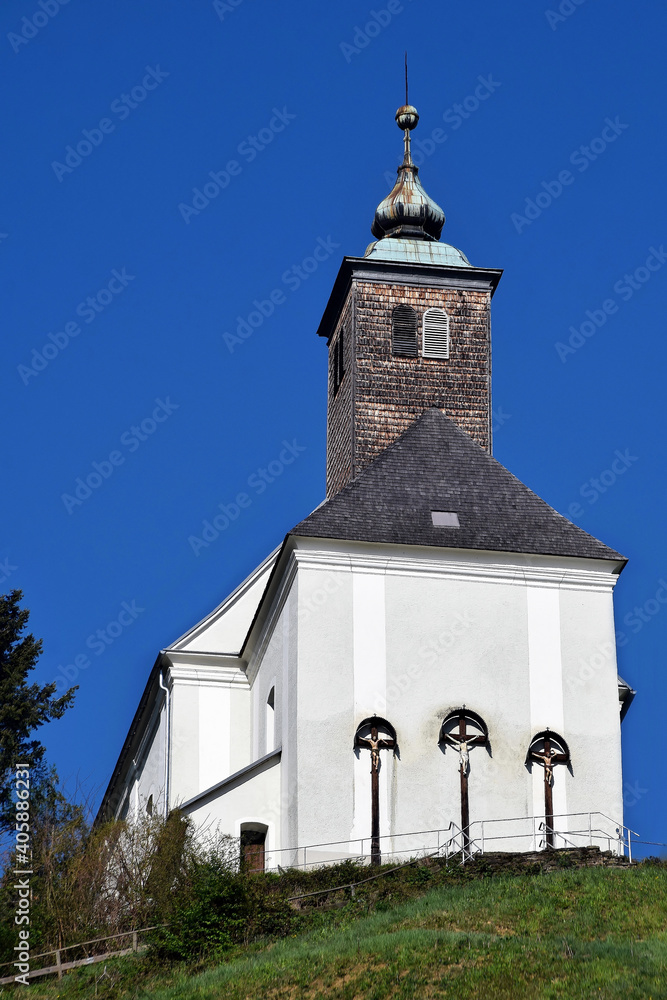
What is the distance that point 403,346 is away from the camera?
39.8 meters

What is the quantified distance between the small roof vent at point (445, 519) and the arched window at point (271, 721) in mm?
5234

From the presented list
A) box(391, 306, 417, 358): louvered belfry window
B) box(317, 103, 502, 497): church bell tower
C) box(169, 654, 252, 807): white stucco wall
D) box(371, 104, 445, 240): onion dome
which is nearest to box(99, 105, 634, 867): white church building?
box(169, 654, 252, 807): white stucco wall

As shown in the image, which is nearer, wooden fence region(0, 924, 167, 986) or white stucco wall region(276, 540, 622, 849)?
wooden fence region(0, 924, 167, 986)

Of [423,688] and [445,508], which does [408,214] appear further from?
[423,688]

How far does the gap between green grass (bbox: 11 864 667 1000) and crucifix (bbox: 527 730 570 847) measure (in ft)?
13.4

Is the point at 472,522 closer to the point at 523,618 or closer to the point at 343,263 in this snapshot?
the point at 523,618

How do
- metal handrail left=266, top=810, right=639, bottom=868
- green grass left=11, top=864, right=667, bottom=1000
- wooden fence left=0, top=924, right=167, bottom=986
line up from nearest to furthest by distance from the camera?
green grass left=11, top=864, right=667, bottom=1000 → wooden fence left=0, top=924, right=167, bottom=986 → metal handrail left=266, top=810, right=639, bottom=868

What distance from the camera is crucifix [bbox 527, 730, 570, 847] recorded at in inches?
1162

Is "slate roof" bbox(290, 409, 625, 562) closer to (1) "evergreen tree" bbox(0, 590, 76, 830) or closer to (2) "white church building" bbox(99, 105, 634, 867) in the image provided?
(2) "white church building" bbox(99, 105, 634, 867)

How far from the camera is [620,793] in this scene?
30219mm

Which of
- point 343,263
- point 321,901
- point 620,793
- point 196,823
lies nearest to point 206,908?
point 321,901

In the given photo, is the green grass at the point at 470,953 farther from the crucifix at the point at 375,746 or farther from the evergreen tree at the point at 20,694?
the evergreen tree at the point at 20,694

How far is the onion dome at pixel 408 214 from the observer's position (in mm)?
43656

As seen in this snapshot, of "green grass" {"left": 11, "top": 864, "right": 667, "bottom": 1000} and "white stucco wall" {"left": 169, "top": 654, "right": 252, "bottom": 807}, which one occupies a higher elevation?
"white stucco wall" {"left": 169, "top": 654, "right": 252, "bottom": 807}
